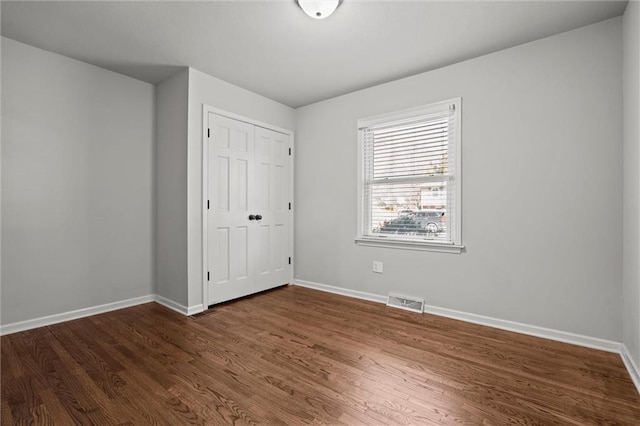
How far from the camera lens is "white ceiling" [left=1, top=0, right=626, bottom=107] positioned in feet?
7.38

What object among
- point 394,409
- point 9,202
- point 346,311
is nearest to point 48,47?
point 9,202

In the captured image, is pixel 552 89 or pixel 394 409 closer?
pixel 394 409

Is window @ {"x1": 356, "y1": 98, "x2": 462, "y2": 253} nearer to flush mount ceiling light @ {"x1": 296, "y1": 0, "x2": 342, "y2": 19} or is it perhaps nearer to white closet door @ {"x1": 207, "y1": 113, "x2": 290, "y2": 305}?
white closet door @ {"x1": 207, "y1": 113, "x2": 290, "y2": 305}

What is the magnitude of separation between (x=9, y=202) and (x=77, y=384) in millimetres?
1839

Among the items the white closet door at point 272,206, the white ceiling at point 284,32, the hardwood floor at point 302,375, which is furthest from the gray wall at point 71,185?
the white closet door at point 272,206

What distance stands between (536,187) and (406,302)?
1682 millimetres

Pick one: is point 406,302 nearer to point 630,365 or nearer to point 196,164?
point 630,365

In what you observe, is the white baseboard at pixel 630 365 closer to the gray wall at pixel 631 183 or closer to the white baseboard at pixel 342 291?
the gray wall at pixel 631 183

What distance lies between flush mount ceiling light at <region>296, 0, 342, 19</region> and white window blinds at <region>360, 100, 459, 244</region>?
1.53 m

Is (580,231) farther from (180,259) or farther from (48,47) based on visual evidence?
(48,47)

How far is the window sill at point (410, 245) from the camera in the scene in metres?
3.10

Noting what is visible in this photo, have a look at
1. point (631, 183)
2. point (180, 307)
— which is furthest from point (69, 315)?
point (631, 183)

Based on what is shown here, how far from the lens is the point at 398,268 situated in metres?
3.46

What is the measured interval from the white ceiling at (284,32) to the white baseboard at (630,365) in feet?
8.15
